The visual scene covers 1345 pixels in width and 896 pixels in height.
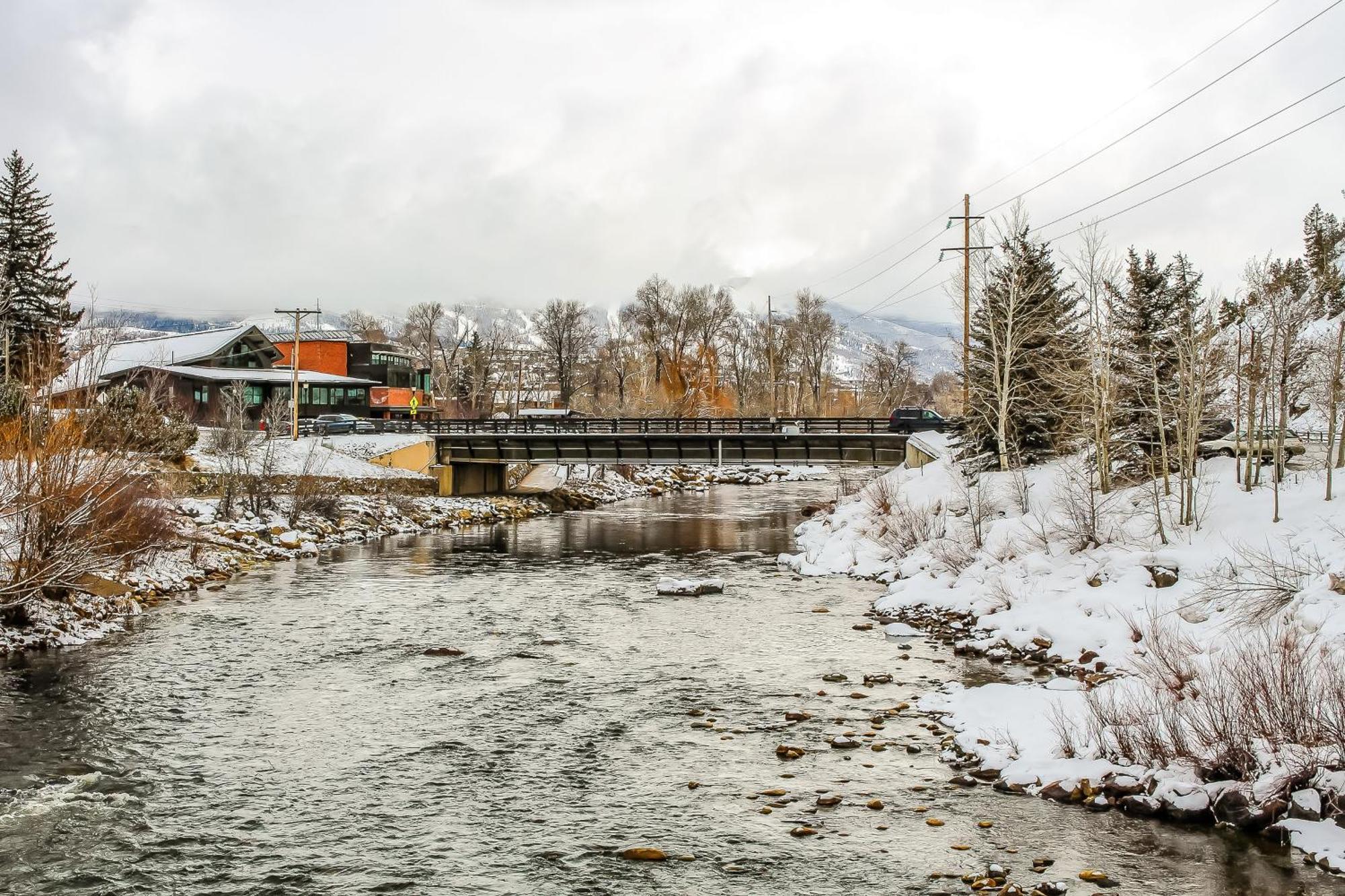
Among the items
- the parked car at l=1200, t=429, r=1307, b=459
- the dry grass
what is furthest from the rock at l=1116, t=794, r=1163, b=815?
the parked car at l=1200, t=429, r=1307, b=459

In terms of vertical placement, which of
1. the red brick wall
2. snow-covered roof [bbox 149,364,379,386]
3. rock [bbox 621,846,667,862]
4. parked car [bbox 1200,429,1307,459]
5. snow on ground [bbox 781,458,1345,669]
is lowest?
rock [bbox 621,846,667,862]

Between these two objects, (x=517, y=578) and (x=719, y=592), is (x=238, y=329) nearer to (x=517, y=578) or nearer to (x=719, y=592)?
(x=517, y=578)

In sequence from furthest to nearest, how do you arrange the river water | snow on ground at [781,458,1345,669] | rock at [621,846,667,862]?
snow on ground at [781,458,1345,669] → rock at [621,846,667,862] → the river water

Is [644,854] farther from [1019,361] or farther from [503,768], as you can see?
[1019,361]

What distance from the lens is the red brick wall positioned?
101 m

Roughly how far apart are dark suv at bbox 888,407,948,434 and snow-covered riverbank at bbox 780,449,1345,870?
1836cm

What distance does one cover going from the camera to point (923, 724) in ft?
57.8

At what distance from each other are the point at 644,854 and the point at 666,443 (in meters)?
47.0

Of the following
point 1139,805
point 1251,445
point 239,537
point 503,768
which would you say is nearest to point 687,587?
point 503,768

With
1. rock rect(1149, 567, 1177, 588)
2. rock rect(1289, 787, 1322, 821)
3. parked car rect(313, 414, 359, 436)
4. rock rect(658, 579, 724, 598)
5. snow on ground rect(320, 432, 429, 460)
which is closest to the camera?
rock rect(1289, 787, 1322, 821)

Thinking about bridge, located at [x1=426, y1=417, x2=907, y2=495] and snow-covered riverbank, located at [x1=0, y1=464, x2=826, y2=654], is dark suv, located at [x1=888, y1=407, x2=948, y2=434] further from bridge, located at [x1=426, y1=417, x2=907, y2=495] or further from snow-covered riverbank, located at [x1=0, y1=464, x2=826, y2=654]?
snow-covered riverbank, located at [x1=0, y1=464, x2=826, y2=654]

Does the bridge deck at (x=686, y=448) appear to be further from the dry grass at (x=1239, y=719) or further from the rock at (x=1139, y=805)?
the rock at (x=1139, y=805)

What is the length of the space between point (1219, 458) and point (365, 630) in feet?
90.6

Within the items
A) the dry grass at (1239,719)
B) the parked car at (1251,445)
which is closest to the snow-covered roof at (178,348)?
the parked car at (1251,445)
